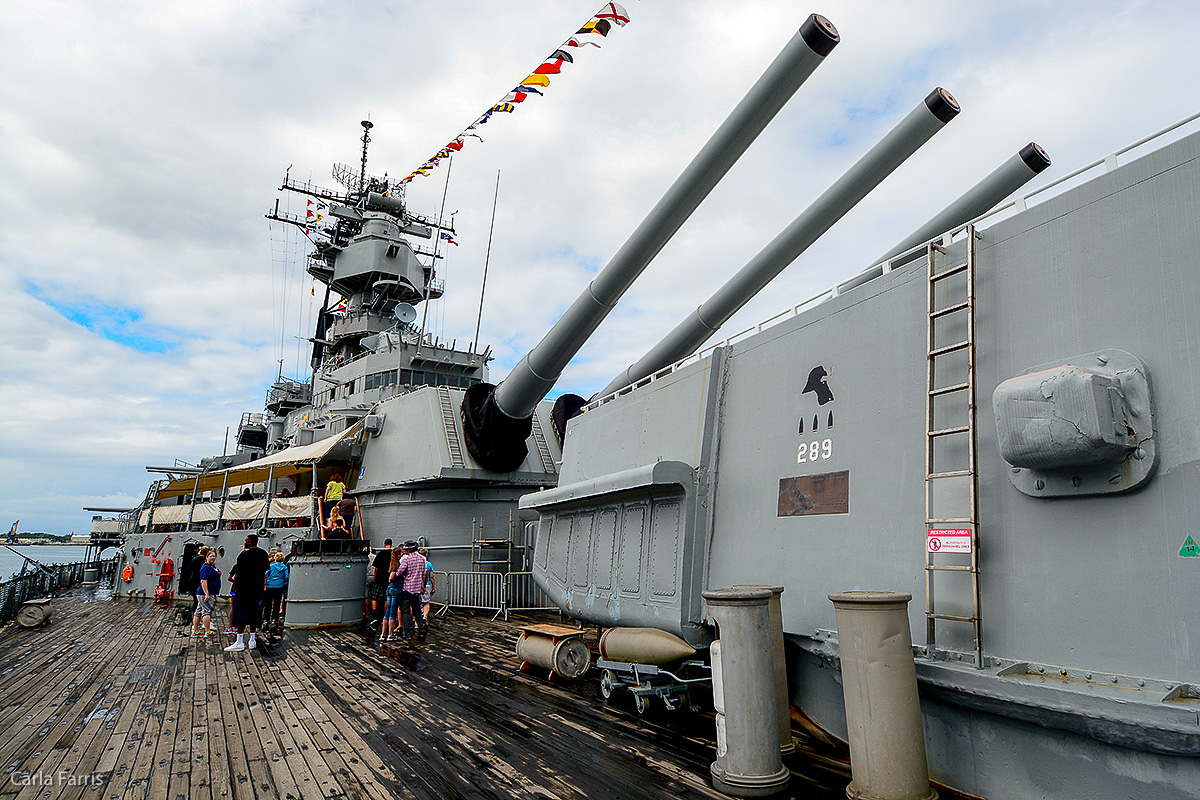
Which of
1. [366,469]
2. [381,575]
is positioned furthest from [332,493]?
[381,575]

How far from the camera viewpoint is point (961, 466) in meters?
4.02

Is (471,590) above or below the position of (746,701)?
below

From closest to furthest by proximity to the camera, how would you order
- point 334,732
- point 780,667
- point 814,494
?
point 780,667 < point 814,494 < point 334,732

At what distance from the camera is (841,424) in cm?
493

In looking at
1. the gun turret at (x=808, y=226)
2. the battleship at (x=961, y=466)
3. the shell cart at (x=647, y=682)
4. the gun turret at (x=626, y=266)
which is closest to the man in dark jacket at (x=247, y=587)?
the battleship at (x=961, y=466)

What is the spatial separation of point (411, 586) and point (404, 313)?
11230mm

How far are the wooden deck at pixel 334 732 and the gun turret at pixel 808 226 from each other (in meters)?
4.40

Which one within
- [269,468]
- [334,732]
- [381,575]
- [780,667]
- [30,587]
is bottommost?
[30,587]

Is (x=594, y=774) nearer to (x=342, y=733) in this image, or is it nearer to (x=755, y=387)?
(x=342, y=733)

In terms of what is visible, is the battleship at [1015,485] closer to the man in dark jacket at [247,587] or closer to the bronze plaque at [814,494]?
the bronze plaque at [814,494]

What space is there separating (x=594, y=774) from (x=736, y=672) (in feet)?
3.84

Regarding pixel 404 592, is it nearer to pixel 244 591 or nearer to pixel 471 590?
pixel 244 591

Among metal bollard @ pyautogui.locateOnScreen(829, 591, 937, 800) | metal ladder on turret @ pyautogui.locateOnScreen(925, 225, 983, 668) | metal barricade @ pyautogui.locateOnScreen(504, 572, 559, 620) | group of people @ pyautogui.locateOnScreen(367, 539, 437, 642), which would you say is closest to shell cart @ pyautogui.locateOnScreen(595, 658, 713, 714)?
metal bollard @ pyautogui.locateOnScreen(829, 591, 937, 800)

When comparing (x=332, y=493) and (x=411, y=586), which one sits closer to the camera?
(x=411, y=586)
